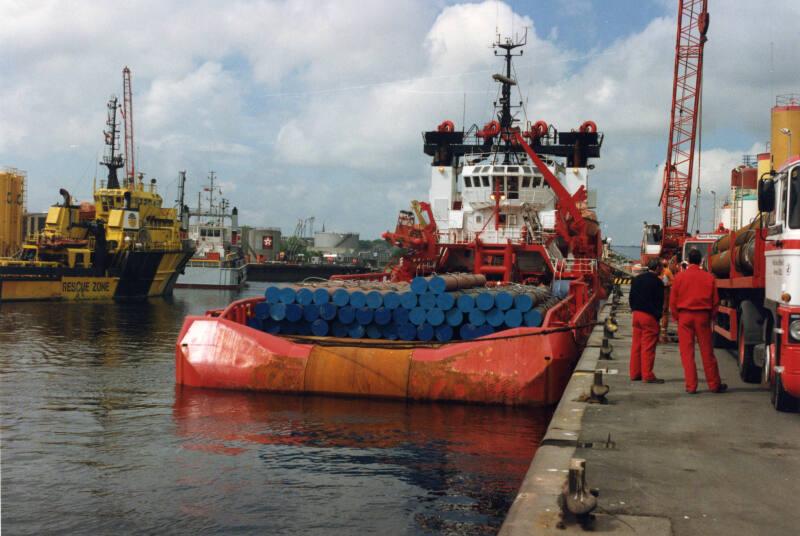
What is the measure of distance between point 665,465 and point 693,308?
381 cm

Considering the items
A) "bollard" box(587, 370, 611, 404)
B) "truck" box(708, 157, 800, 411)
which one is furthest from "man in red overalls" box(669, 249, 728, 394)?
"bollard" box(587, 370, 611, 404)

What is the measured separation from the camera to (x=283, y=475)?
9914 millimetres

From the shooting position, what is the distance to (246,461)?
1057cm

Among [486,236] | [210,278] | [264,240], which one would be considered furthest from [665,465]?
[264,240]

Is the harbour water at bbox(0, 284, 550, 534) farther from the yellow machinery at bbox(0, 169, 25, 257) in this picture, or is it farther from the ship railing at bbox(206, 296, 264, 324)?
the yellow machinery at bbox(0, 169, 25, 257)

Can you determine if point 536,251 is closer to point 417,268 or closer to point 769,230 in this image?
point 417,268

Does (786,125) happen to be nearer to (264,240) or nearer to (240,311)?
(240,311)

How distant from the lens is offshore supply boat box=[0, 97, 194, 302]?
4831 centimetres

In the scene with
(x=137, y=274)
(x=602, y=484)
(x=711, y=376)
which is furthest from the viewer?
(x=137, y=274)

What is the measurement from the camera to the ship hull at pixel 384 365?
13.4 m

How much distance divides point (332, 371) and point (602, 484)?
812cm

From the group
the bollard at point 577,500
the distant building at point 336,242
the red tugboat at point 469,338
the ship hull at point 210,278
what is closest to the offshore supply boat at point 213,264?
the ship hull at point 210,278

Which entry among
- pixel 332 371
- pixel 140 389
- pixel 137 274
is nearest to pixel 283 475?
pixel 332 371

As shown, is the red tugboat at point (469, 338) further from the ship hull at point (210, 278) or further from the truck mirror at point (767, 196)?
the ship hull at point (210, 278)
